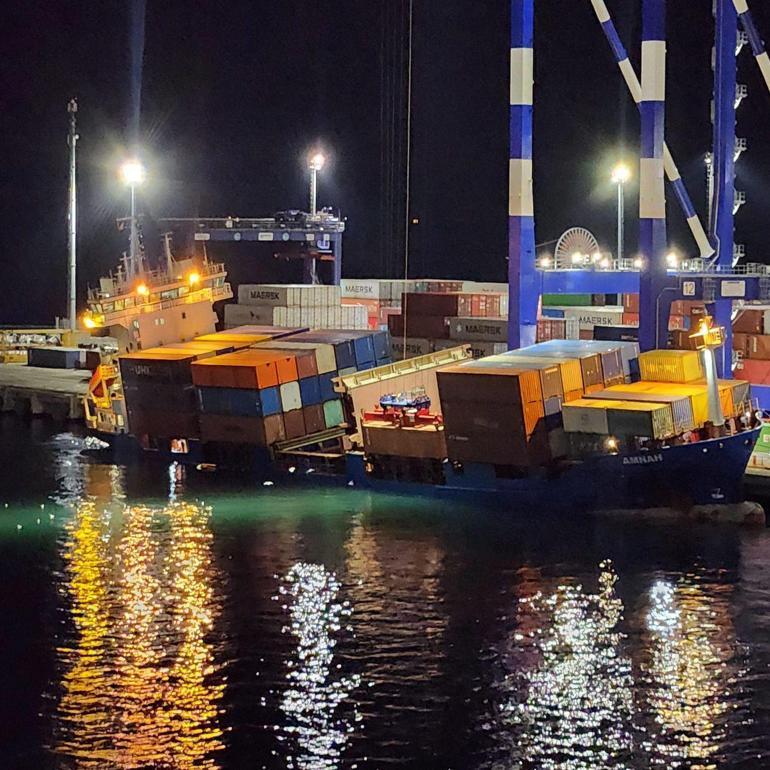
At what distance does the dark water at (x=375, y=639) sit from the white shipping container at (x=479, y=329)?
43.0 ft

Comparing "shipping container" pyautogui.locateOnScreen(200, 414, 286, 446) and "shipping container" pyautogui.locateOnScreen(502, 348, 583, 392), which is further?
"shipping container" pyautogui.locateOnScreen(200, 414, 286, 446)

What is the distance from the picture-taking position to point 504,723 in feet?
83.4

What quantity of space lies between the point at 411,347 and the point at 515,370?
53.6 feet

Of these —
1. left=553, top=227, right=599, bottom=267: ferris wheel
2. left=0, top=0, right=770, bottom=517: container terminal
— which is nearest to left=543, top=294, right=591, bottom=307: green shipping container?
left=0, top=0, right=770, bottom=517: container terminal

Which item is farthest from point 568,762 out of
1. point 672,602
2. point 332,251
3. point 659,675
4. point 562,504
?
point 332,251

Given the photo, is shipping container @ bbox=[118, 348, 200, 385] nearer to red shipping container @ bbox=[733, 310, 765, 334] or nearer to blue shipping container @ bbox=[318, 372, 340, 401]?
blue shipping container @ bbox=[318, 372, 340, 401]

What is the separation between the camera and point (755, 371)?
48344 mm

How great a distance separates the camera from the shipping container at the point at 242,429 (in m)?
46.8

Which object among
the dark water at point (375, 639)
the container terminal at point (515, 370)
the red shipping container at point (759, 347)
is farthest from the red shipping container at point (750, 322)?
the dark water at point (375, 639)

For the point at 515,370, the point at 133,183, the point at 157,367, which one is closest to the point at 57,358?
the point at 133,183

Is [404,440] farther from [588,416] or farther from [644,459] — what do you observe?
[644,459]

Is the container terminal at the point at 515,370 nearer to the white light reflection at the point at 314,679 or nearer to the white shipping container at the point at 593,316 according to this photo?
the white shipping container at the point at 593,316

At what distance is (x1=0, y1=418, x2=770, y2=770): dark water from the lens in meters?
24.6

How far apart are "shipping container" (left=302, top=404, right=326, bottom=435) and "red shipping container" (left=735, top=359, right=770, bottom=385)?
13.4 metres
